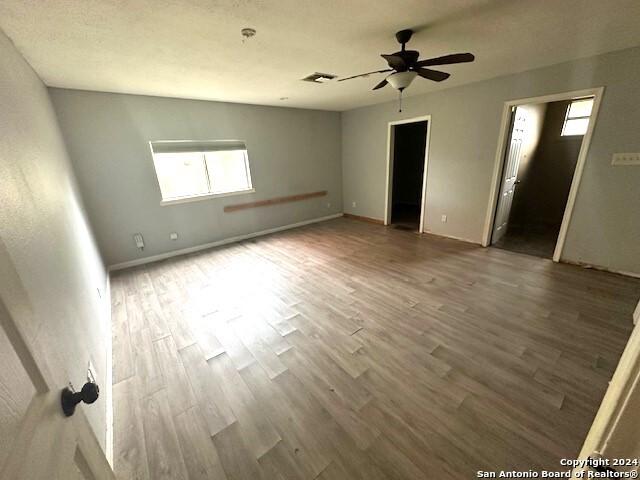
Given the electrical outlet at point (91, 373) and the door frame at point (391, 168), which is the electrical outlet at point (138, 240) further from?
the door frame at point (391, 168)

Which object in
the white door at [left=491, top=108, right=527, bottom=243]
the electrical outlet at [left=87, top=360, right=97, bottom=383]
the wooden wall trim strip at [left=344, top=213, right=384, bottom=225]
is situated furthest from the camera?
the wooden wall trim strip at [left=344, top=213, right=384, bottom=225]

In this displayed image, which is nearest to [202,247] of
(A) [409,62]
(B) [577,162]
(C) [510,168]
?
(A) [409,62]

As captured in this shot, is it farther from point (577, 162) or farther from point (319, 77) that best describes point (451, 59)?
Result: point (577, 162)

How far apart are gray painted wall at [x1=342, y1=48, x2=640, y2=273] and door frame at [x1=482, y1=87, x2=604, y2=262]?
0.18 ft

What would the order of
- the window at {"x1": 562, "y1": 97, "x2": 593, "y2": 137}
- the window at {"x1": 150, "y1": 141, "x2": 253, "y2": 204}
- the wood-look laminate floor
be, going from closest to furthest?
the wood-look laminate floor, the window at {"x1": 150, "y1": 141, "x2": 253, "y2": 204}, the window at {"x1": 562, "y1": 97, "x2": 593, "y2": 137}

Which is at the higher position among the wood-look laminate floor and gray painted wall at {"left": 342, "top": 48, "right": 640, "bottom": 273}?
gray painted wall at {"left": 342, "top": 48, "right": 640, "bottom": 273}

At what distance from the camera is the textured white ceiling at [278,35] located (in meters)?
1.66

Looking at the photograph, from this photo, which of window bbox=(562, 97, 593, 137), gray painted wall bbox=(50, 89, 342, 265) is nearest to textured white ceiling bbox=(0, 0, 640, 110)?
gray painted wall bbox=(50, 89, 342, 265)

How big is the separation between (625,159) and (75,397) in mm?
4710

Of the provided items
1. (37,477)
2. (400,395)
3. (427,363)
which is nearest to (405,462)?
(400,395)

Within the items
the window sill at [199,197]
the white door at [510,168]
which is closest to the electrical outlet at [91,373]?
the window sill at [199,197]

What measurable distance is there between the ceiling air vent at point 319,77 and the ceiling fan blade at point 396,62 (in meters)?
1.15

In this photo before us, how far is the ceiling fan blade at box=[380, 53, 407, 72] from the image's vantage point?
1997 millimetres

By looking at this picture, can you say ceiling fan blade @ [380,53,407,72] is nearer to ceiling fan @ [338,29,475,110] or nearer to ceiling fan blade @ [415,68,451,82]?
ceiling fan @ [338,29,475,110]
